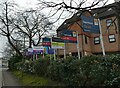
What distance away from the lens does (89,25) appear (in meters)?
11.0

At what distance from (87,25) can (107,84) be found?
3497mm

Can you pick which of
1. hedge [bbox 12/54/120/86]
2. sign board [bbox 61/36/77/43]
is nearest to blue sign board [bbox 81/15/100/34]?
hedge [bbox 12/54/120/86]

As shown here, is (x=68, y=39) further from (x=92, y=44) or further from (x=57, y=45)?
(x=92, y=44)

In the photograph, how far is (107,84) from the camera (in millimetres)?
8180

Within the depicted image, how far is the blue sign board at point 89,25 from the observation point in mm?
10641

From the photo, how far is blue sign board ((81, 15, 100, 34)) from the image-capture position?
10.6m

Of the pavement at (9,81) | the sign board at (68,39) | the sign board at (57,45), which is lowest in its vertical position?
the pavement at (9,81)

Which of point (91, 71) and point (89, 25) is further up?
point (89, 25)

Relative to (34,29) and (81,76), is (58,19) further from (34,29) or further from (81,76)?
(34,29)

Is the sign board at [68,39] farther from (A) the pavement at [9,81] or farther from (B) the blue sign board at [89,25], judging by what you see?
(A) the pavement at [9,81]

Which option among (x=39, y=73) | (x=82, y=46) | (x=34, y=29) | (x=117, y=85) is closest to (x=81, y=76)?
(x=117, y=85)

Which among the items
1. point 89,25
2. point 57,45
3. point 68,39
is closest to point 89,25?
point 89,25

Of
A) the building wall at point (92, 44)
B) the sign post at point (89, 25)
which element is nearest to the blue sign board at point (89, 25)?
the sign post at point (89, 25)

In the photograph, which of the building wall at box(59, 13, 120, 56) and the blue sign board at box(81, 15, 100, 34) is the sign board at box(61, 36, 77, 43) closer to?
the blue sign board at box(81, 15, 100, 34)
